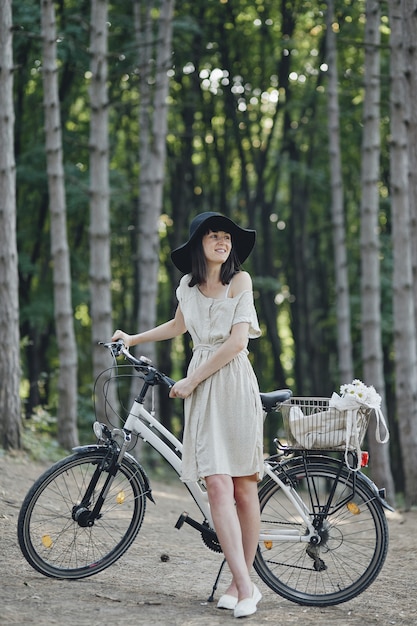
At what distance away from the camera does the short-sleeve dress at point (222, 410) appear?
525 centimetres

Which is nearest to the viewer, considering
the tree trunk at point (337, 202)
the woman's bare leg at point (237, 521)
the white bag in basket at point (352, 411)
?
the woman's bare leg at point (237, 521)

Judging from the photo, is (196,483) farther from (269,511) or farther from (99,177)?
(99,177)

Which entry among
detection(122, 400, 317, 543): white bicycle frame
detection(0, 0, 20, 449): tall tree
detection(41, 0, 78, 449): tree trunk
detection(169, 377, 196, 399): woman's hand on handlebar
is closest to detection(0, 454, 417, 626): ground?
detection(122, 400, 317, 543): white bicycle frame

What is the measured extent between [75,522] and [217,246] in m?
1.78

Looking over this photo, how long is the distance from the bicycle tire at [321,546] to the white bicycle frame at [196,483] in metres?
0.03

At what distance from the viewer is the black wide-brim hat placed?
17.8ft

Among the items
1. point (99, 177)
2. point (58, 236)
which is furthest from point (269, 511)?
point (99, 177)

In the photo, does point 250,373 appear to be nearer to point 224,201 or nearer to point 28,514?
point 28,514

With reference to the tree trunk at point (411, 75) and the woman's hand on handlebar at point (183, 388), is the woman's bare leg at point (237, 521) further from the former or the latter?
the tree trunk at point (411, 75)

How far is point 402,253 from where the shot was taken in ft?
37.7

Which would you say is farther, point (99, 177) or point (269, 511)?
point (99, 177)

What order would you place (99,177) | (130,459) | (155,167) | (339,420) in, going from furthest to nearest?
(155,167) < (99,177) < (130,459) < (339,420)

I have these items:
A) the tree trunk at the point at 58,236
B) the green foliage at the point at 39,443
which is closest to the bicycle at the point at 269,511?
the green foliage at the point at 39,443

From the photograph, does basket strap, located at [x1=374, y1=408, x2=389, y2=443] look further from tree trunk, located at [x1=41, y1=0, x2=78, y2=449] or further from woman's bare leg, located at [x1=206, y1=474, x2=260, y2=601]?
tree trunk, located at [x1=41, y1=0, x2=78, y2=449]
